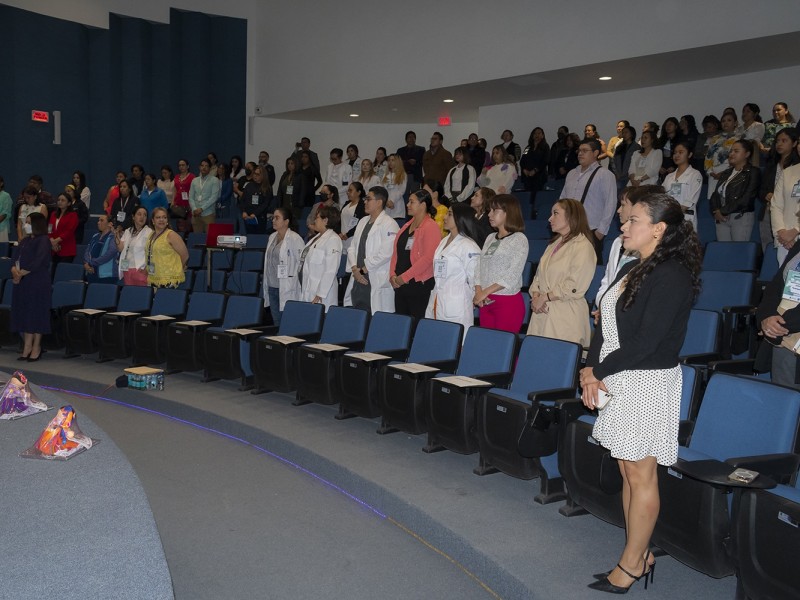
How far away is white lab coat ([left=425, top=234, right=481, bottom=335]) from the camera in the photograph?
4.98 metres

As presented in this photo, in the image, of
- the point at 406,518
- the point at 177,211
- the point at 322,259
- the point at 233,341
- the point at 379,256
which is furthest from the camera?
the point at 177,211

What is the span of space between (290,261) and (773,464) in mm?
4545

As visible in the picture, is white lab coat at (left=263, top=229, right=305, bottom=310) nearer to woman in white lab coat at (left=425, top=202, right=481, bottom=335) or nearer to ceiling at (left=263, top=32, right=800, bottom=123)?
woman in white lab coat at (left=425, top=202, right=481, bottom=335)

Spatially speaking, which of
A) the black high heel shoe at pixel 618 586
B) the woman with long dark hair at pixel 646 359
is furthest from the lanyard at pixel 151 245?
the black high heel shoe at pixel 618 586

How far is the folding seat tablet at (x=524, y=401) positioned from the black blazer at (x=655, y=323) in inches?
→ 37.2

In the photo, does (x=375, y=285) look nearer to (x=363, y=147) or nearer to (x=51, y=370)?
(x=51, y=370)

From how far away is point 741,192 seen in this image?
5992mm

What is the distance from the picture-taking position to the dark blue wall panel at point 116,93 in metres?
11.5

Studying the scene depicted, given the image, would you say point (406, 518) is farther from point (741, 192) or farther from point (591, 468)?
point (741, 192)

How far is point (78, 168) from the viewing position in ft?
40.3

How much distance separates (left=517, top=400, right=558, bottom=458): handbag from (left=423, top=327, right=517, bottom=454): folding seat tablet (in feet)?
1.37

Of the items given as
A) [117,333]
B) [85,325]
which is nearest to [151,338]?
[117,333]

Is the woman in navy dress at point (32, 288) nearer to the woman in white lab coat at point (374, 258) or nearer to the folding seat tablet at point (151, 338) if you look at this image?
the folding seat tablet at point (151, 338)

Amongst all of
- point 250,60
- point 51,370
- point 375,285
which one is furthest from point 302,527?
point 250,60
